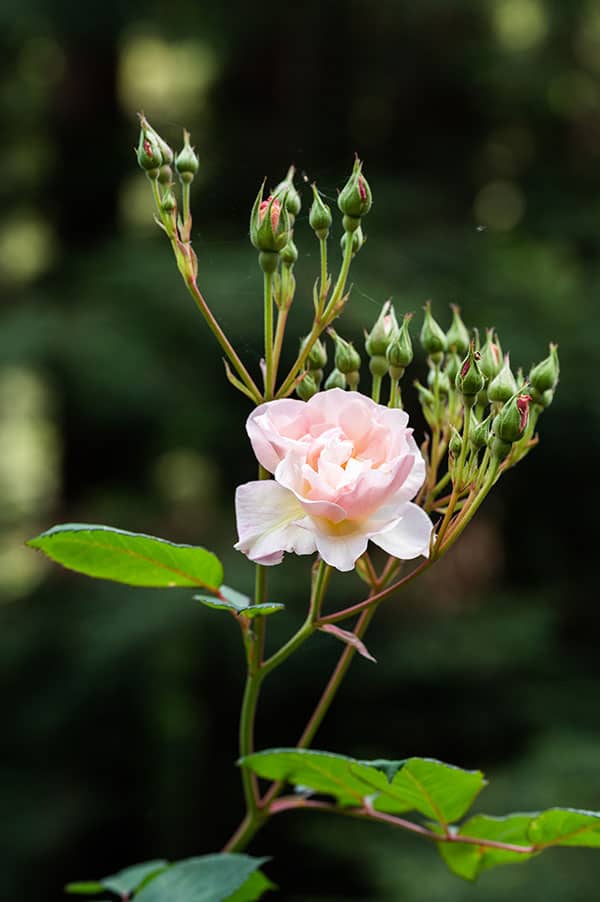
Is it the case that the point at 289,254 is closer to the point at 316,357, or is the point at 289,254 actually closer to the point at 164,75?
the point at 316,357

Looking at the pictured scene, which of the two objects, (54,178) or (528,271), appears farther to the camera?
(54,178)

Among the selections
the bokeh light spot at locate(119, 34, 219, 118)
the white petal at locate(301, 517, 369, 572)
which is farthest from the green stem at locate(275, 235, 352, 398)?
the bokeh light spot at locate(119, 34, 219, 118)

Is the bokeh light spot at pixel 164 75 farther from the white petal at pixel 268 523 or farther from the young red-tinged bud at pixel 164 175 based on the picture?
the white petal at pixel 268 523

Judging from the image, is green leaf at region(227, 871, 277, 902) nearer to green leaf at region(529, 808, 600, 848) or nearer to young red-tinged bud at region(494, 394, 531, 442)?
green leaf at region(529, 808, 600, 848)

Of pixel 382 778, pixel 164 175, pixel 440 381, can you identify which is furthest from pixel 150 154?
pixel 382 778

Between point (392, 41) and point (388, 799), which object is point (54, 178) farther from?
point (388, 799)

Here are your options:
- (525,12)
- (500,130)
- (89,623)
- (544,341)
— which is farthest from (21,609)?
(525,12)

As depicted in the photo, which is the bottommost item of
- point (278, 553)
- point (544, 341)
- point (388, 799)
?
point (388, 799)
